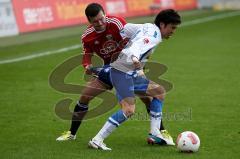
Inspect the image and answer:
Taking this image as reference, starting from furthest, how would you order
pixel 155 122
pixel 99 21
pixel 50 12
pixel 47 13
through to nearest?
pixel 50 12 → pixel 47 13 → pixel 155 122 → pixel 99 21

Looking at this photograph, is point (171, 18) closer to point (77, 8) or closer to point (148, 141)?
point (148, 141)

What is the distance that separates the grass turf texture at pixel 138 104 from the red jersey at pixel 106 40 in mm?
1305

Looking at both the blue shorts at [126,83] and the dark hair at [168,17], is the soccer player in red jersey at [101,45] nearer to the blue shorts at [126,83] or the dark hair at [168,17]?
the blue shorts at [126,83]

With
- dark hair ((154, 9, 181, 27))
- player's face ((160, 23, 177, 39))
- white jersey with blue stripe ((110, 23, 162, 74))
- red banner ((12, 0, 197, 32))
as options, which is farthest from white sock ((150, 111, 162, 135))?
red banner ((12, 0, 197, 32))

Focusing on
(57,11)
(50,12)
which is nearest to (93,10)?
(50,12)

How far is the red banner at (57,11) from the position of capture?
24062 mm

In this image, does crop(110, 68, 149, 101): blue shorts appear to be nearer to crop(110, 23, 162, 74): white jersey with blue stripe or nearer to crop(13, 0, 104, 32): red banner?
crop(110, 23, 162, 74): white jersey with blue stripe

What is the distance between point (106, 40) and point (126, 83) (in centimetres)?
82

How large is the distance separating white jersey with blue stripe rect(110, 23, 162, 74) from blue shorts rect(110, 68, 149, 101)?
82 mm

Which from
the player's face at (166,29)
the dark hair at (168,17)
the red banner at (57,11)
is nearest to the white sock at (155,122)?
the player's face at (166,29)

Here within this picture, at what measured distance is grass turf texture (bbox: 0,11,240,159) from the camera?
927 cm

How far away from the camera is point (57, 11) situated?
25.7 m

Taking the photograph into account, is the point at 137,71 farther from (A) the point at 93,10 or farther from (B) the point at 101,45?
(B) the point at 101,45

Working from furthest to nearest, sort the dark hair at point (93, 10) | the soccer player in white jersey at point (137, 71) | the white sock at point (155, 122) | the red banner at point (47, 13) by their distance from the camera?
the red banner at point (47, 13), the white sock at point (155, 122), the dark hair at point (93, 10), the soccer player in white jersey at point (137, 71)
